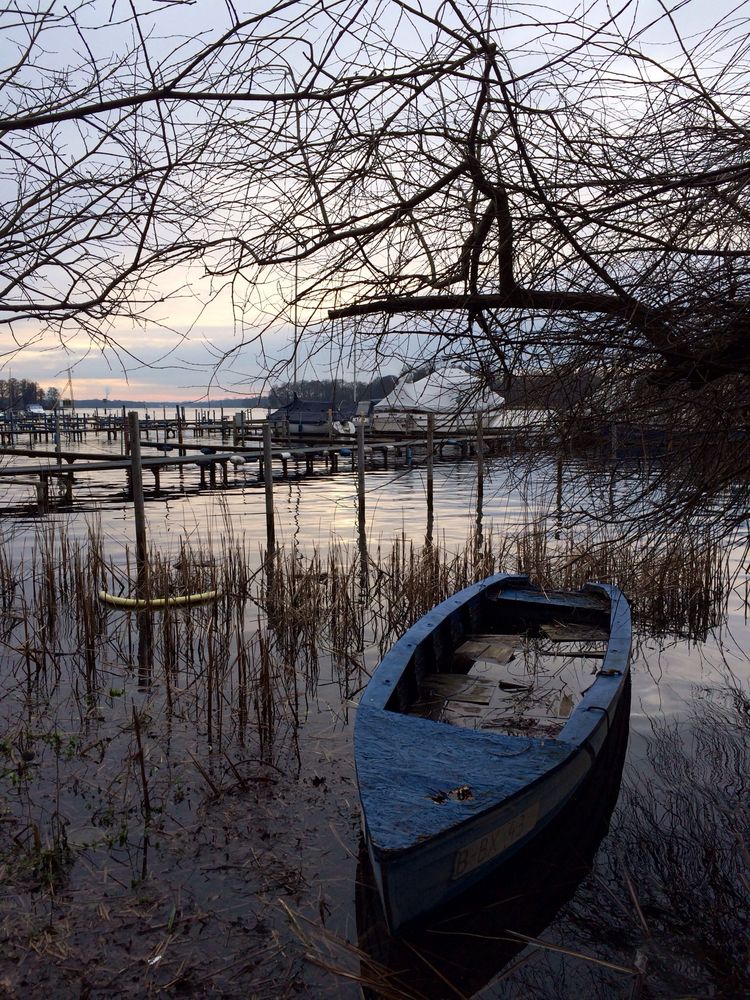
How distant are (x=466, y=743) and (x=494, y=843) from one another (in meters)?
0.49

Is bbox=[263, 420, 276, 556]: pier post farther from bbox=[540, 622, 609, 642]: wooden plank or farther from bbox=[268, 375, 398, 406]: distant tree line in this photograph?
bbox=[268, 375, 398, 406]: distant tree line

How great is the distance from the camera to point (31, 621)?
7.87m

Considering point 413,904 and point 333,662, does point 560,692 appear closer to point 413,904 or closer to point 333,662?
point 333,662

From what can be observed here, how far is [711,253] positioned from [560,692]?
3471 mm

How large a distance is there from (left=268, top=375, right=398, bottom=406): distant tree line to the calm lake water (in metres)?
0.89

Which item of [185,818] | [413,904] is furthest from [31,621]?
[413,904]

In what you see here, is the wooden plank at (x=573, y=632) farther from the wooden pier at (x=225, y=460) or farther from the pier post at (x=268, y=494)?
the wooden pier at (x=225, y=460)

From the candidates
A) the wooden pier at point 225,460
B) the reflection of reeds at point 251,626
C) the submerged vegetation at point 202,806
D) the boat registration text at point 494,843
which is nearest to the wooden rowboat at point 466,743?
the boat registration text at point 494,843

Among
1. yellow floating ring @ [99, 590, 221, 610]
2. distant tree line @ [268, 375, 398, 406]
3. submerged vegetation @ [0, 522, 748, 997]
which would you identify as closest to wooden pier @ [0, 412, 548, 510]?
yellow floating ring @ [99, 590, 221, 610]

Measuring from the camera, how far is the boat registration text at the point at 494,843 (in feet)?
9.89

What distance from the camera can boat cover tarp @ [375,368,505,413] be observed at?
3605mm

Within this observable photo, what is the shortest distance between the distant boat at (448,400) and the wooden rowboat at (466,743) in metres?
1.46

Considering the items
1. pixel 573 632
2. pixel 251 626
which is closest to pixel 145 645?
pixel 251 626

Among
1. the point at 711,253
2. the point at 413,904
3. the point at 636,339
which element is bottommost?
the point at 413,904
